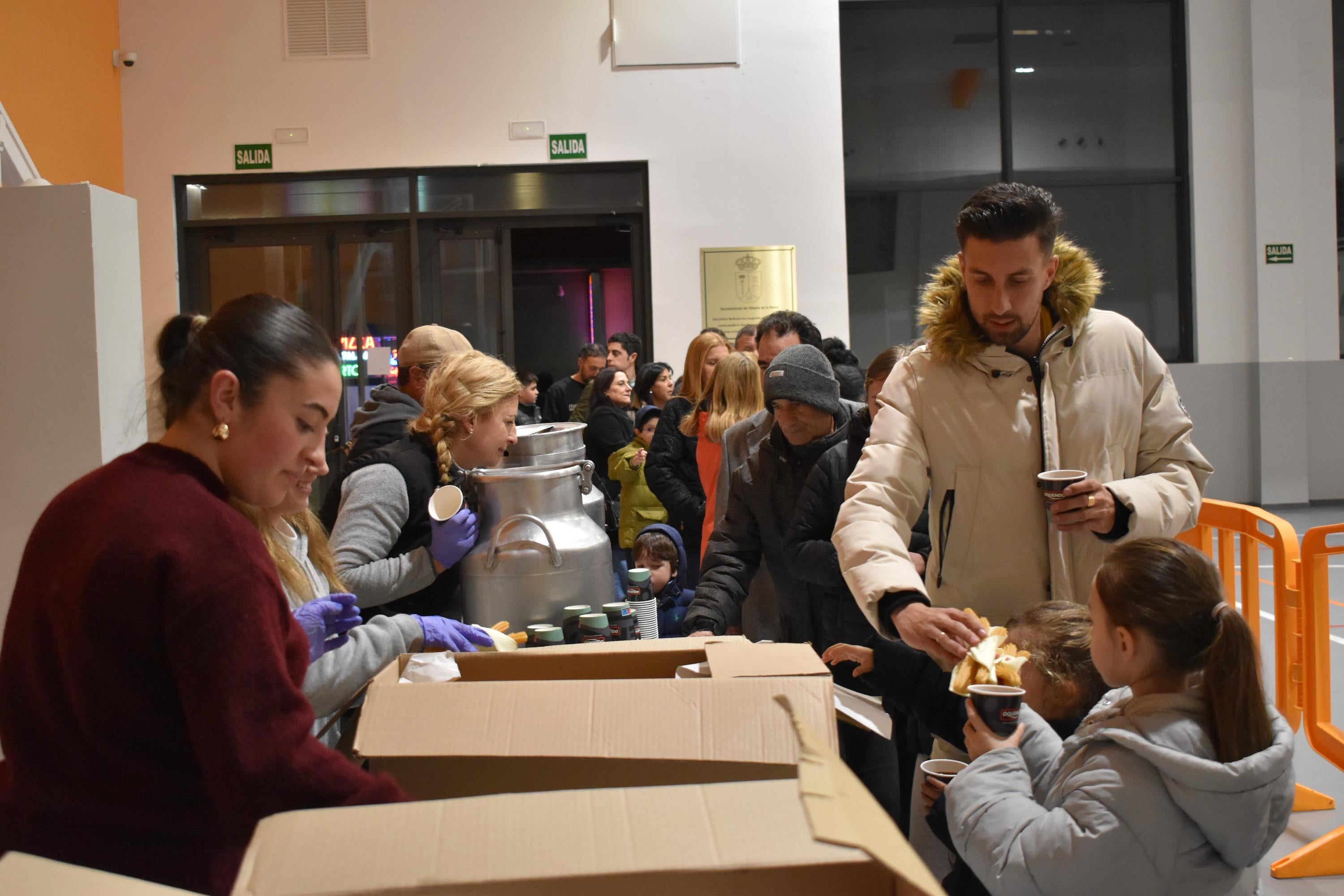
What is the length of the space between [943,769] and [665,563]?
8.06ft

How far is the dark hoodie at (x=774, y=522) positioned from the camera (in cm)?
288

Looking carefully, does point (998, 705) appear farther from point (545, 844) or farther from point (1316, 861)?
point (1316, 861)

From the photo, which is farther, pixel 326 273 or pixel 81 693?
pixel 326 273

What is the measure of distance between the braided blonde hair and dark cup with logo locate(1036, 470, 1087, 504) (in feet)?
4.52

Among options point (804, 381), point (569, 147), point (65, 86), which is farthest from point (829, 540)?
point (65, 86)

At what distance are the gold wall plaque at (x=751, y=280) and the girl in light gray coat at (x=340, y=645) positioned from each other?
5.80 m

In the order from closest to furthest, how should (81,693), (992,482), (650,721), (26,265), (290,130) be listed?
(81,693), (650,721), (992,482), (26,265), (290,130)

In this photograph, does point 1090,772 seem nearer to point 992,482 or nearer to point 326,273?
point 992,482

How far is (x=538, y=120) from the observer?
24.8ft

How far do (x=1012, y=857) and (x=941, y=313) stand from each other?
987 mm

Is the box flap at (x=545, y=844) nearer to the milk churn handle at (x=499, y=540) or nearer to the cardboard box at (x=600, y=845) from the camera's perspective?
the cardboard box at (x=600, y=845)

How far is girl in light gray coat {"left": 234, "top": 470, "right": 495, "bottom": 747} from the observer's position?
5.72ft

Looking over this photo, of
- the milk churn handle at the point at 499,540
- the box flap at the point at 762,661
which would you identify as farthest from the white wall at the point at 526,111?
the box flap at the point at 762,661

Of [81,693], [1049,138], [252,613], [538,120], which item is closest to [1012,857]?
[252,613]
